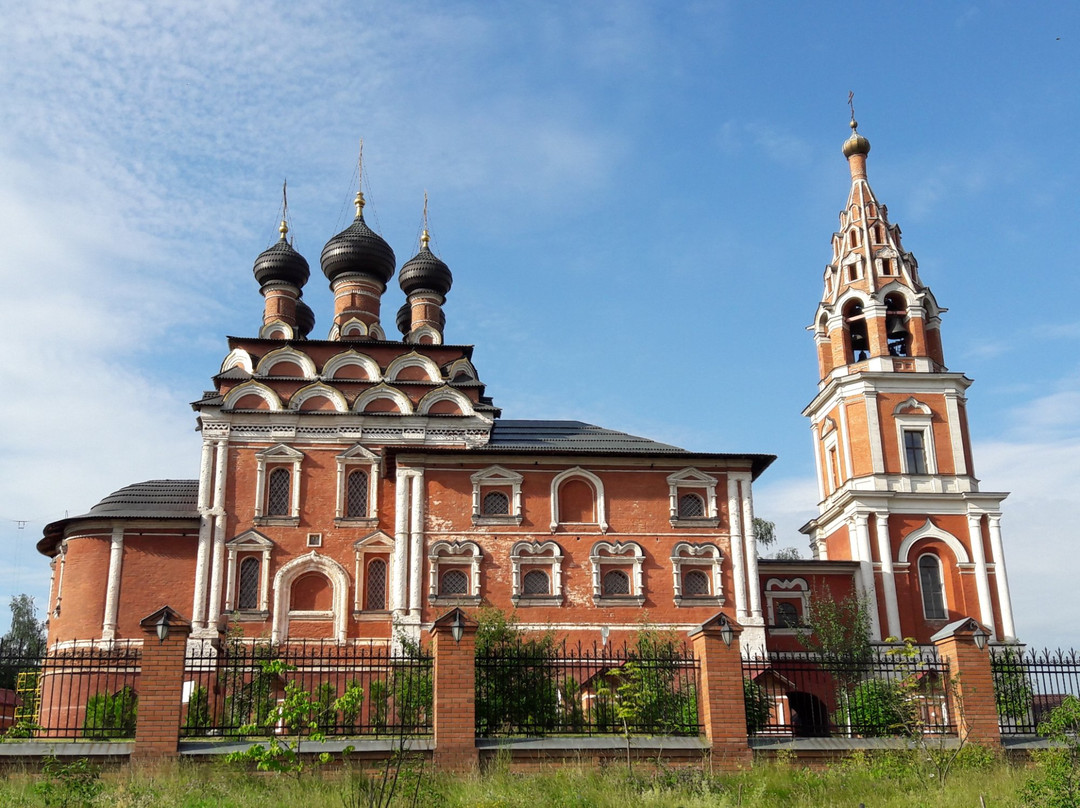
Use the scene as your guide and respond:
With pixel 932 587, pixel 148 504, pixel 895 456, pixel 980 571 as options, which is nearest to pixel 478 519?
pixel 148 504

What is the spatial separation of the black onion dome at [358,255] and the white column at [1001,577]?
16.7 m

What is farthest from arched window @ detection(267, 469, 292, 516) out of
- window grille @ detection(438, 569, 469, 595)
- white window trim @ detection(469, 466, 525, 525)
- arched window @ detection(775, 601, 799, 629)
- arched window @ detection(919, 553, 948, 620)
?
arched window @ detection(919, 553, 948, 620)

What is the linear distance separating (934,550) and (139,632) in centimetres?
1793

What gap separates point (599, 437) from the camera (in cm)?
2405

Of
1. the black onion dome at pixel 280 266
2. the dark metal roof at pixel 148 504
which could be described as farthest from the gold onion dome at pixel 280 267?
the dark metal roof at pixel 148 504

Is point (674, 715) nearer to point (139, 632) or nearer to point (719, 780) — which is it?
point (719, 780)

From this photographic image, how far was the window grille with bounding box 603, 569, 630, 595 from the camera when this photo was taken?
21.9 metres

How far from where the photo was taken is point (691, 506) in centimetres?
2273

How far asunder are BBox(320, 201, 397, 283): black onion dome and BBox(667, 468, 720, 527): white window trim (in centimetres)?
1070

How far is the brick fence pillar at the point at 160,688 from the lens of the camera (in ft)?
33.4

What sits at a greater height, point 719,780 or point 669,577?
point 669,577

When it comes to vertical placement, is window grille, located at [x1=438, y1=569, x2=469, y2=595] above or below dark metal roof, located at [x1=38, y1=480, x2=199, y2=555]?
below

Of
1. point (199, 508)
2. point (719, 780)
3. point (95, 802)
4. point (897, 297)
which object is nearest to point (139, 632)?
point (199, 508)

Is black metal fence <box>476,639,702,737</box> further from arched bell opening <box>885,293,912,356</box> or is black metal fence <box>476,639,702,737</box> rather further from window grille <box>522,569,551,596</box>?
arched bell opening <box>885,293,912,356</box>
